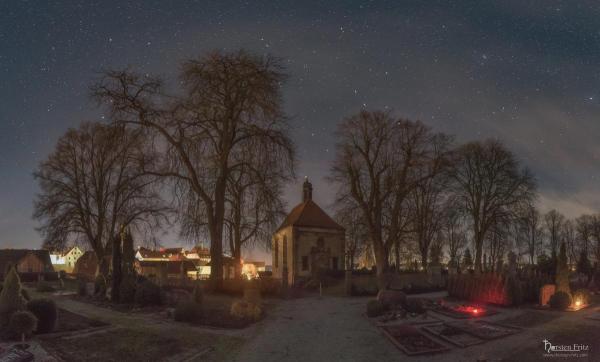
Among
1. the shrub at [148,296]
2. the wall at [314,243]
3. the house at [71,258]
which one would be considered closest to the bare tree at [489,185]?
the wall at [314,243]

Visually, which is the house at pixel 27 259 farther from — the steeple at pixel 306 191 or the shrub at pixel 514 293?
the shrub at pixel 514 293

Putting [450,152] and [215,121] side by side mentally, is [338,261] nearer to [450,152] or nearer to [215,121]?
[450,152]

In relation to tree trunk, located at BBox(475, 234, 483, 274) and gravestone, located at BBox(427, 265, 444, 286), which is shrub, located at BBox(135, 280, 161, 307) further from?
tree trunk, located at BBox(475, 234, 483, 274)

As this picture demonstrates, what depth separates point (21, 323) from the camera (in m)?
12.7

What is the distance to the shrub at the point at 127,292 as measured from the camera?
21953mm

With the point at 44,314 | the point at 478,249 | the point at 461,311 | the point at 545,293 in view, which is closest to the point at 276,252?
the point at 478,249

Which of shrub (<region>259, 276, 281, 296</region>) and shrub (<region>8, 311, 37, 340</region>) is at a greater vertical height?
shrub (<region>8, 311, 37, 340</region>)

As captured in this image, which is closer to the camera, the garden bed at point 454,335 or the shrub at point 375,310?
the garden bed at point 454,335

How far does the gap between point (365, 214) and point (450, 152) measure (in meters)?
7.92

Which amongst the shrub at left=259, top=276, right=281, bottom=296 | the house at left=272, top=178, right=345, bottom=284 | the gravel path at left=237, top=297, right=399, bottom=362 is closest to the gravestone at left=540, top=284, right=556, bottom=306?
the gravel path at left=237, top=297, right=399, bottom=362

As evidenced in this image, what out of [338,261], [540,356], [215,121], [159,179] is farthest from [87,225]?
[540,356]

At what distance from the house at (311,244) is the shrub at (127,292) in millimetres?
22746

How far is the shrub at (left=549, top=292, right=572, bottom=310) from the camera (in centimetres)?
2153

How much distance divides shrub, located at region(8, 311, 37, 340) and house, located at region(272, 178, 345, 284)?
31684mm
